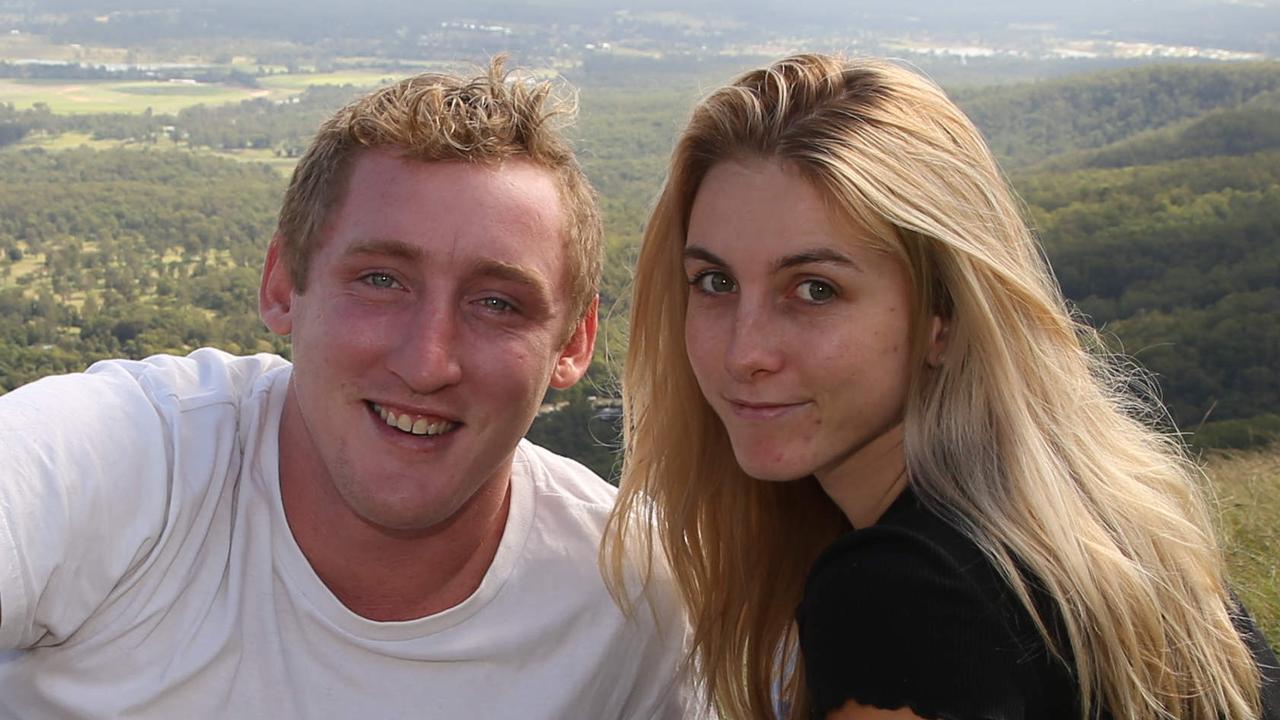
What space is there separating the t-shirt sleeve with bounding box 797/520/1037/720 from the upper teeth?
2.66 feet

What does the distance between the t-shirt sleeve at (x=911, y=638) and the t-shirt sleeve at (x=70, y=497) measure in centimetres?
119

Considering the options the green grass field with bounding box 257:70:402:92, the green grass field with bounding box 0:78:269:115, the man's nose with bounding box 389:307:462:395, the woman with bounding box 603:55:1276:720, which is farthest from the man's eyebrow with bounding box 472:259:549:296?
the green grass field with bounding box 0:78:269:115

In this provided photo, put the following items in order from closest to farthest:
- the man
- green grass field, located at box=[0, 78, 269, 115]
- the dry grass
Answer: the man, the dry grass, green grass field, located at box=[0, 78, 269, 115]

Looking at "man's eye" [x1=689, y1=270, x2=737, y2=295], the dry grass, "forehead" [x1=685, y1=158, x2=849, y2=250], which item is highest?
"forehead" [x1=685, y1=158, x2=849, y2=250]

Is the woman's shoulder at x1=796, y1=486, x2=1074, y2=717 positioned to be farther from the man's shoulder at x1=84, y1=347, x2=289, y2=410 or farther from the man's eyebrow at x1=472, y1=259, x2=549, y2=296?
the man's shoulder at x1=84, y1=347, x2=289, y2=410

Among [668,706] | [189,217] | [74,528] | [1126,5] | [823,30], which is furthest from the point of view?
[1126,5]

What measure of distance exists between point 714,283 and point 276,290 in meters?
0.96

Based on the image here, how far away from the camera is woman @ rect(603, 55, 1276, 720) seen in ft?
6.05

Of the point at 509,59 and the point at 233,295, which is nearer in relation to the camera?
the point at 509,59

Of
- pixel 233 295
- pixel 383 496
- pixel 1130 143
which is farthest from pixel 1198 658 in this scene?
pixel 1130 143

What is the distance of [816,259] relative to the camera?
6.95 feet

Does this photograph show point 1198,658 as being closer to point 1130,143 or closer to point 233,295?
point 233,295

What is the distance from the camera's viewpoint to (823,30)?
319 feet

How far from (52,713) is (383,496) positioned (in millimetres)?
682
